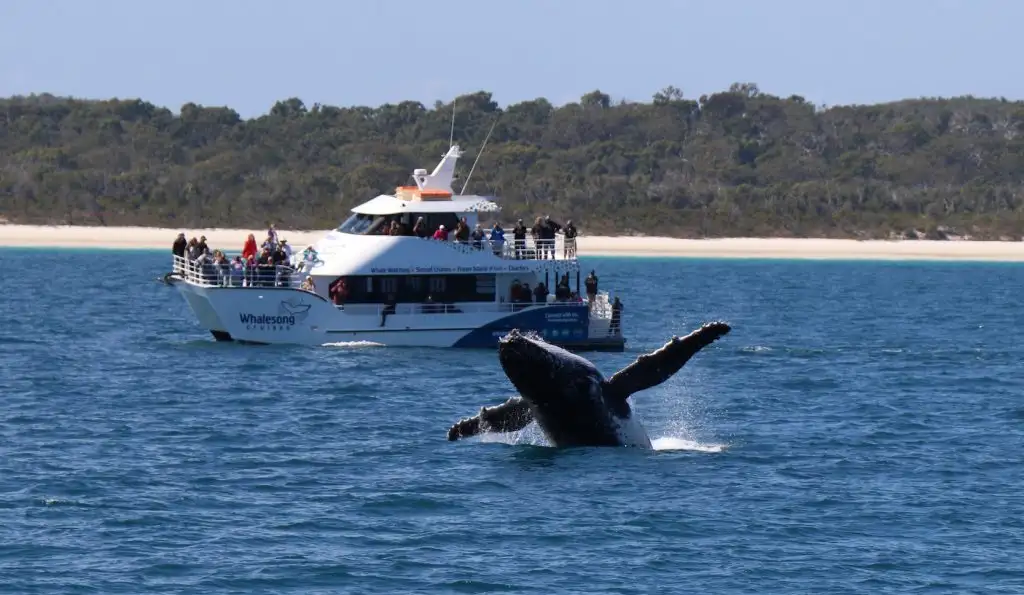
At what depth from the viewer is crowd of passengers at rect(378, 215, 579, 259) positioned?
4716 cm

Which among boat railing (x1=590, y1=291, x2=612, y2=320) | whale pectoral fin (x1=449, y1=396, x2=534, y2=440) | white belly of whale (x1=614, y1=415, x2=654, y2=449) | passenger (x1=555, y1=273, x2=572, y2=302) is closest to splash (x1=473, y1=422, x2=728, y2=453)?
white belly of whale (x1=614, y1=415, x2=654, y2=449)

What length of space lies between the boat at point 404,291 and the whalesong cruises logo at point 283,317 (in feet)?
0.08

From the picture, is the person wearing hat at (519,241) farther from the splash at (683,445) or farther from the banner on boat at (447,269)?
the splash at (683,445)

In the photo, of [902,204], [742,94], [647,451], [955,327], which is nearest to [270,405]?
[647,451]

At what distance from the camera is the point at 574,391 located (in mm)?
27922

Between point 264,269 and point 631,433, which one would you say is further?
point 264,269

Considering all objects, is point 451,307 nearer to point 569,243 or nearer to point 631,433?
point 569,243

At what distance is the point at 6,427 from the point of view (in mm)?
33094

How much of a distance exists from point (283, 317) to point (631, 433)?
60.3 feet

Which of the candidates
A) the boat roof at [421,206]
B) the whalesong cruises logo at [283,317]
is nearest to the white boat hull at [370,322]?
the whalesong cruises logo at [283,317]

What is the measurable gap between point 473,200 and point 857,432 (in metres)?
16.9

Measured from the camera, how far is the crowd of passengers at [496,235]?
1857 inches

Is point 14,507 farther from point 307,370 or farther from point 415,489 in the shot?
point 307,370

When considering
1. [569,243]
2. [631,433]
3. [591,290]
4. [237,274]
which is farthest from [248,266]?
[631,433]
